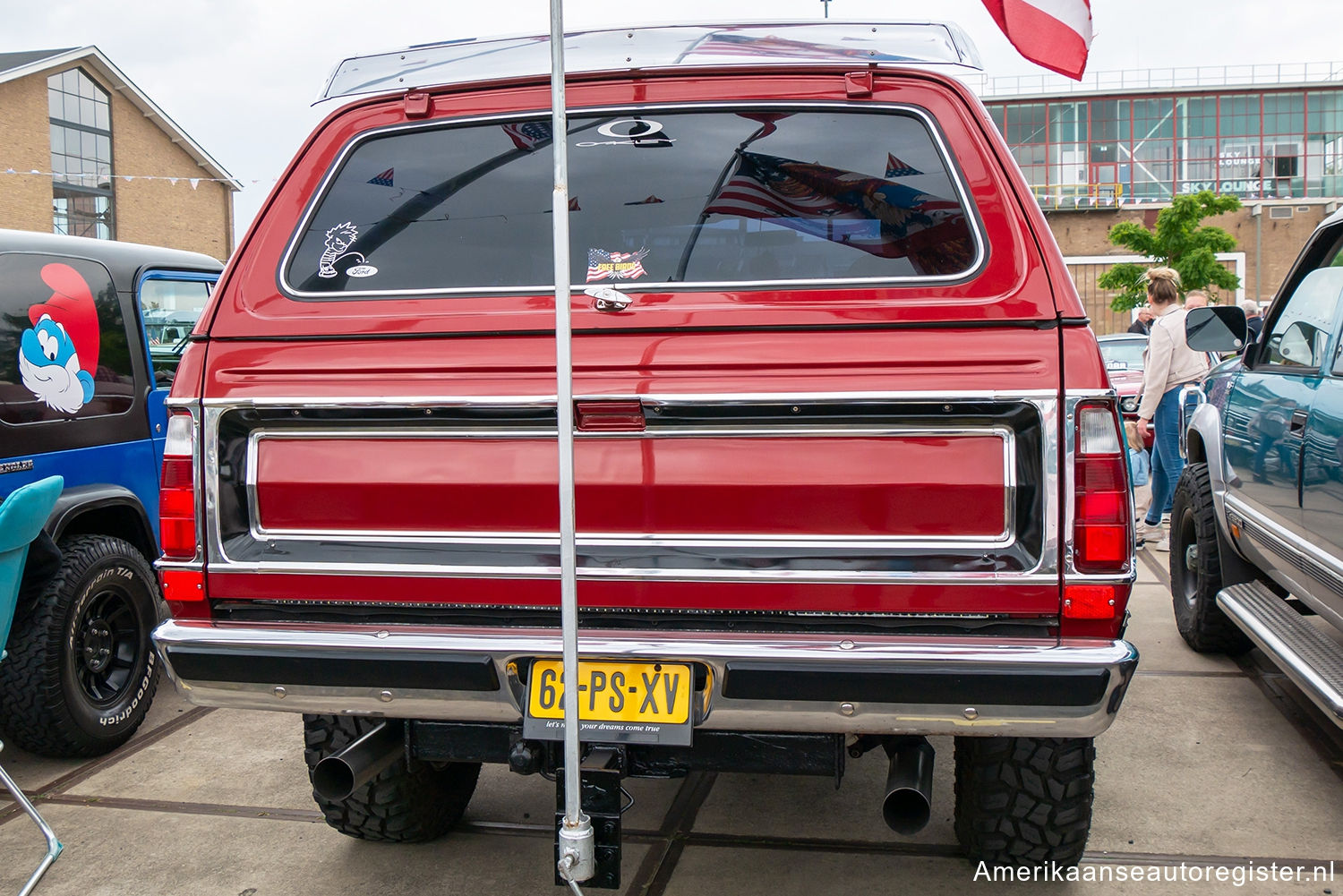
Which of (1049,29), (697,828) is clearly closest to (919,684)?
(697,828)

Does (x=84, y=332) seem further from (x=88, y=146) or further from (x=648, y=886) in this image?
(x=88, y=146)

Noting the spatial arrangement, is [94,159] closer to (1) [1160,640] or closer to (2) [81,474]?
(2) [81,474]

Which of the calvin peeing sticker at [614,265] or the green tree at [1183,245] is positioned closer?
the calvin peeing sticker at [614,265]

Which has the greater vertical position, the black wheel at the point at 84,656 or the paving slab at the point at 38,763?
the black wheel at the point at 84,656

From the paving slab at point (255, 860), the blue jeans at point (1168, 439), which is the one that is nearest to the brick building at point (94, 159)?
the blue jeans at point (1168, 439)

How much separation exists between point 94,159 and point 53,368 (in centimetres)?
3505

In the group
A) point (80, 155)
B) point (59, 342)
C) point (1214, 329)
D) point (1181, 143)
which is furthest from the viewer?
point (1181, 143)

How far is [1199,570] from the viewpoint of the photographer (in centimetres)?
479

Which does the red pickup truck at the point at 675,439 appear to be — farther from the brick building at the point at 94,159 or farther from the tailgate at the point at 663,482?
the brick building at the point at 94,159

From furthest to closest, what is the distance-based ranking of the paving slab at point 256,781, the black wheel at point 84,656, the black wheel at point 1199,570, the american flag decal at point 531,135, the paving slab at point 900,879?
the black wheel at point 1199,570
the black wheel at point 84,656
the paving slab at point 256,781
the paving slab at point 900,879
the american flag decal at point 531,135

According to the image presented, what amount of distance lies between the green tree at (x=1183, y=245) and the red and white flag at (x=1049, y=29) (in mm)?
38006

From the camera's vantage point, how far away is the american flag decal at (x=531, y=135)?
105 inches

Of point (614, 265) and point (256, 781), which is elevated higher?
point (614, 265)

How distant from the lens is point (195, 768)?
3793 mm
